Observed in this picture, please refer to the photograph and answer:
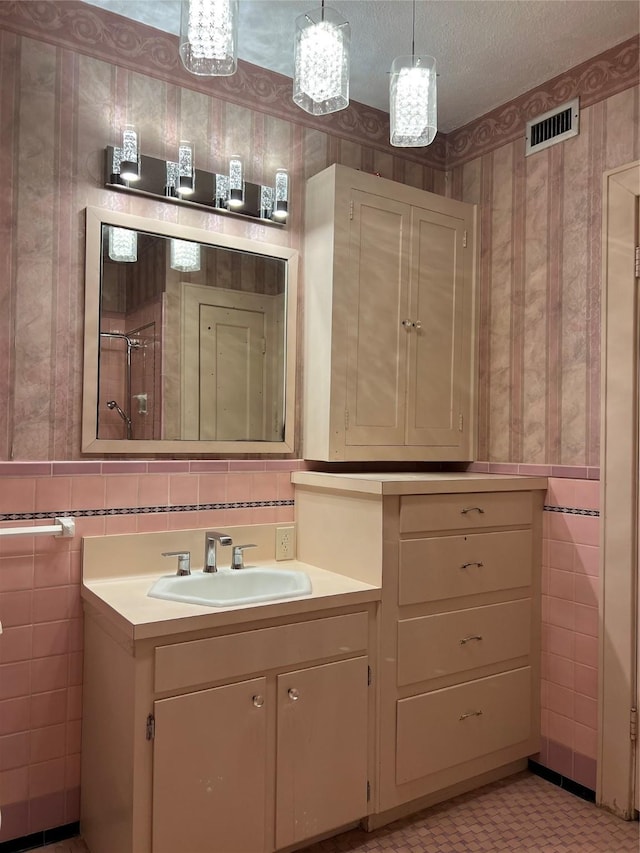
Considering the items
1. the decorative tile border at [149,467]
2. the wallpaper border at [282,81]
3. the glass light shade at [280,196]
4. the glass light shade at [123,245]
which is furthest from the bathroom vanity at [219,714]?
the wallpaper border at [282,81]

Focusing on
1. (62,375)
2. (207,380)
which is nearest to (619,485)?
(207,380)

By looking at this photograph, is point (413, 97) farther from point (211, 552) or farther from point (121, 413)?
point (211, 552)

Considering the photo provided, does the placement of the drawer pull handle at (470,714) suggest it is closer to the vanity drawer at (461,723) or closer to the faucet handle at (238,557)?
the vanity drawer at (461,723)

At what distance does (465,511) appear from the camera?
232cm

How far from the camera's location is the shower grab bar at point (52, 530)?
1904 mm

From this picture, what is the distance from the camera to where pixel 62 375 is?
6.95ft

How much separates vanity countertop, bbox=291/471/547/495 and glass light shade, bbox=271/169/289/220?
1.00 metres

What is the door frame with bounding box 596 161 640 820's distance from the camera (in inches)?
88.4

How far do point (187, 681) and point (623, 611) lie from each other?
150 cm

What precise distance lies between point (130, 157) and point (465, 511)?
168cm

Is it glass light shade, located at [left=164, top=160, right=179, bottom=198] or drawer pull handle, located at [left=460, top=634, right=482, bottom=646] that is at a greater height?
glass light shade, located at [left=164, top=160, right=179, bottom=198]

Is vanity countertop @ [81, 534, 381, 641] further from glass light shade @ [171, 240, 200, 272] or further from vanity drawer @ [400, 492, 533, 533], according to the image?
glass light shade @ [171, 240, 200, 272]

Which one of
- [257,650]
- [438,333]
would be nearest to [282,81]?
[438,333]

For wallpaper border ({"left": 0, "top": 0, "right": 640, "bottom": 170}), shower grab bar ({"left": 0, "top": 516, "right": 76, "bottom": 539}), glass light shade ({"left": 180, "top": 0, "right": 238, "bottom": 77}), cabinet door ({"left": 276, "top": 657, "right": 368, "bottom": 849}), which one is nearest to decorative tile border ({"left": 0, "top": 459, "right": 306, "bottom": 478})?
shower grab bar ({"left": 0, "top": 516, "right": 76, "bottom": 539})
